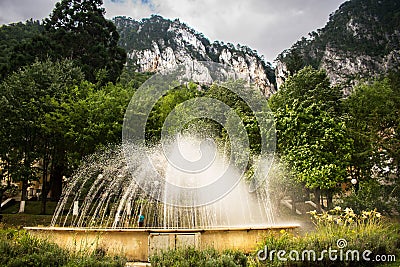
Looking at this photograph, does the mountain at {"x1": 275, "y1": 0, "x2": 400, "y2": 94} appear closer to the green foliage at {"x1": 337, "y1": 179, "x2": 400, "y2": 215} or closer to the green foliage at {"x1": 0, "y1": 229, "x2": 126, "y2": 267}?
the green foliage at {"x1": 337, "y1": 179, "x2": 400, "y2": 215}

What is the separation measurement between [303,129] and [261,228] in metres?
13.0

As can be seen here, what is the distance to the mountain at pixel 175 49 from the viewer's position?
79125 mm

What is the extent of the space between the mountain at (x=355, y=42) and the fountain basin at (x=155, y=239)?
58.2 meters

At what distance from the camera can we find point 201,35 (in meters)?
118

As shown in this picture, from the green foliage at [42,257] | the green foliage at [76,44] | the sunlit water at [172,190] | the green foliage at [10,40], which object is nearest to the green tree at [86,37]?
the green foliage at [76,44]

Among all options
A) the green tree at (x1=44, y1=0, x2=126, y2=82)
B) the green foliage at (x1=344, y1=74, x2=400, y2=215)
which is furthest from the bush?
the green tree at (x1=44, y1=0, x2=126, y2=82)

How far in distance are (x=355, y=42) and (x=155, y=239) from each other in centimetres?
8227

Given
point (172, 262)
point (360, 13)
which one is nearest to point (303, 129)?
point (172, 262)

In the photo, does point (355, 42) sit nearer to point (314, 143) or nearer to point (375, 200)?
point (314, 143)

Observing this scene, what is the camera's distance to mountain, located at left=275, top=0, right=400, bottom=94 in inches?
2801

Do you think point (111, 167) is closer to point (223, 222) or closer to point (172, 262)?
point (223, 222)

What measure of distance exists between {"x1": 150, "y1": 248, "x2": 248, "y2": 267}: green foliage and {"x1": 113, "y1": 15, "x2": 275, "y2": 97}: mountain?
61438mm

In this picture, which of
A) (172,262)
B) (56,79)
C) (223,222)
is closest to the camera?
(172,262)

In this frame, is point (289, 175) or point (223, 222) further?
point (289, 175)
